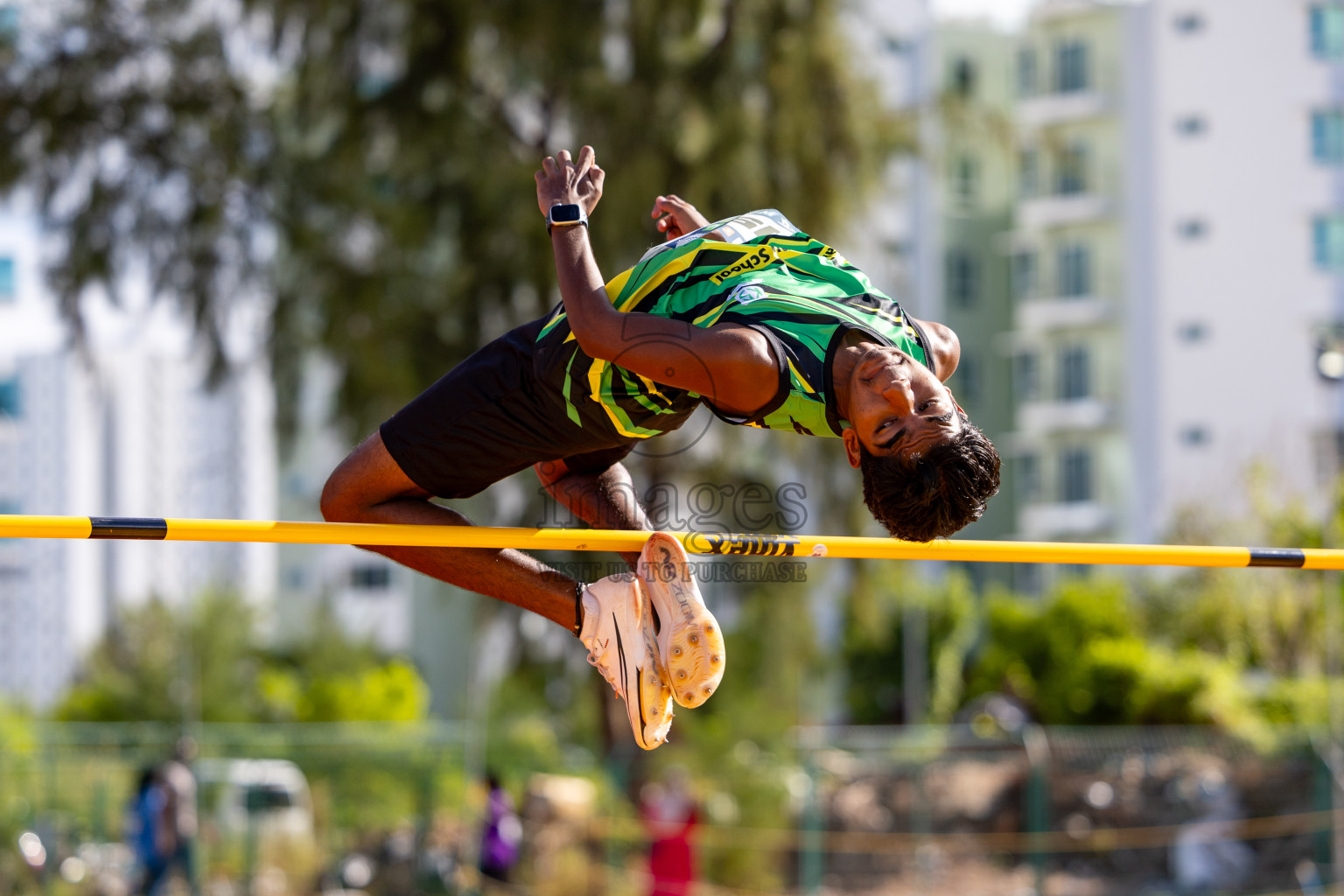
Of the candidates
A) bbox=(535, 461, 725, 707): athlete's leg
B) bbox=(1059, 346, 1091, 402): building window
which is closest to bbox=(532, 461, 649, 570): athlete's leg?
bbox=(535, 461, 725, 707): athlete's leg

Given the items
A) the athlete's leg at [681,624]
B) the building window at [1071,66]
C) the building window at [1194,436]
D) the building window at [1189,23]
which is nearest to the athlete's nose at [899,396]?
the athlete's leg at [681,624]

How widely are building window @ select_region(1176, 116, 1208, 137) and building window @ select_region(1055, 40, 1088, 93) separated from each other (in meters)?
2.61

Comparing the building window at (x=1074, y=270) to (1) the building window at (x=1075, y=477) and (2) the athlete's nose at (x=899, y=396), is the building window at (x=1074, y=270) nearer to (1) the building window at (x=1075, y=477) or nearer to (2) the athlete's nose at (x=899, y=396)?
(1) the building window at (x=1075, y=477)

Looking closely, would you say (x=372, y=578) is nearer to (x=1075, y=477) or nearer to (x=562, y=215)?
(x=1075, y=477)

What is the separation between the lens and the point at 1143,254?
106 feet

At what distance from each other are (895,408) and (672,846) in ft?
27.1

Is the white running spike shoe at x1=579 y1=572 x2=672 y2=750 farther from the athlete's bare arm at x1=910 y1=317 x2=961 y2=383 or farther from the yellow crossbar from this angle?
the athlete's bare arm at x1=910 y1=317 x2=961 y2=383

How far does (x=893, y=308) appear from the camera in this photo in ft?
12.3

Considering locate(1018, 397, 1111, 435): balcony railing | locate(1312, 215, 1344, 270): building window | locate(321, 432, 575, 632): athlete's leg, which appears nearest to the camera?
locate(321, 432, 575, 632): athlete's leg

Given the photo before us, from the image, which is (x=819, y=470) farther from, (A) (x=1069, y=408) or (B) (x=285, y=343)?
(A) (x=1069, y=408)

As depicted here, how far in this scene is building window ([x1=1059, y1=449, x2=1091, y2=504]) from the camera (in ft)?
108

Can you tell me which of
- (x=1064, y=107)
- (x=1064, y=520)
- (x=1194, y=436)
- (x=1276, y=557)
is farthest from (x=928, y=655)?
(x=1276, y=557)

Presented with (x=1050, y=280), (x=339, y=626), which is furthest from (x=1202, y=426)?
(x=339, y=626)

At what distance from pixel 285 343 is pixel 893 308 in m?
10.2
